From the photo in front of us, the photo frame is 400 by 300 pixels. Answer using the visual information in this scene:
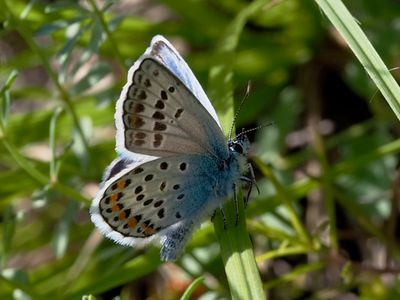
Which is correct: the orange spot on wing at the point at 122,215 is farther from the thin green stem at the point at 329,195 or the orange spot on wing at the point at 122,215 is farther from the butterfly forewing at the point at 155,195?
the thin green stem at the point at 329,195

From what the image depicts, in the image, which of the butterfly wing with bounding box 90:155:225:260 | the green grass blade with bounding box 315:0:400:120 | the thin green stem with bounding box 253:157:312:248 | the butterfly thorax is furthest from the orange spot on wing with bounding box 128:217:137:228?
the green grass blade with bounding box 315:0:400:120

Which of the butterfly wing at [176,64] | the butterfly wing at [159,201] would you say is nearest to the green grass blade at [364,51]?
the butterfly wing at [176,64]

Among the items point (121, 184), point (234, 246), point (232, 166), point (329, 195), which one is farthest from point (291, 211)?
point (121, 184)

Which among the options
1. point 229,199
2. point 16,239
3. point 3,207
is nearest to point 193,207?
point 229,199

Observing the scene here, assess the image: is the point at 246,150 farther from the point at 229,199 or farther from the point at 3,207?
the point at 3,207

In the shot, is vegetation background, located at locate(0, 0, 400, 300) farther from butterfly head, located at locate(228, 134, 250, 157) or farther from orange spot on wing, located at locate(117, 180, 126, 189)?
orange spot on wing, located at locate(117, 180, 126, 189)

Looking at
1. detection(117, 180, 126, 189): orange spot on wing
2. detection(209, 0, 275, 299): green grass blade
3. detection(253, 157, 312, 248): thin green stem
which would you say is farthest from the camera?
detection(253, 157, 312, 248): thin green stem
